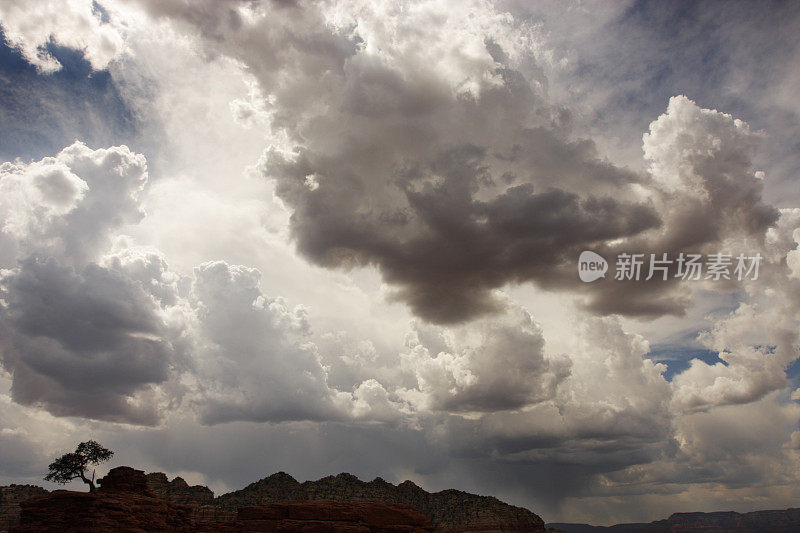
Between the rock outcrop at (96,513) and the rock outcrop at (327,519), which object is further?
the rock outcrop at (327,519)

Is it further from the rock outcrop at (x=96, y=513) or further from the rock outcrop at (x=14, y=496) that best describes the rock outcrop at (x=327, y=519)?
the rock outcrop at (x=14, y=496)

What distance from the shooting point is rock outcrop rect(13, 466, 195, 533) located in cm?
8038

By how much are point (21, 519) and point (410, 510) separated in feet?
215

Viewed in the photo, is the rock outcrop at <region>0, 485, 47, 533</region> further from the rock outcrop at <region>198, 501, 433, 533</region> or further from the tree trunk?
the rock outcrop at <region>198, 501, 433, 533</region>

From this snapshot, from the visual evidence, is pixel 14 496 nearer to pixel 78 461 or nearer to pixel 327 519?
pixel 78 461

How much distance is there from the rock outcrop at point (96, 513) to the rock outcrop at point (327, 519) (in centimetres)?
970

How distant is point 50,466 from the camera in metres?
116

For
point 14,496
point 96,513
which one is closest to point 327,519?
point 96,513

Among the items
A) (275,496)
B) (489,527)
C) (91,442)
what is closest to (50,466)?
(91,442)

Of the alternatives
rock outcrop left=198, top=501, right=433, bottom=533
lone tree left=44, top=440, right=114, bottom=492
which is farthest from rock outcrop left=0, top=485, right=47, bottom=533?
rock outcrop left=198, top=501, right=433, bottom=533

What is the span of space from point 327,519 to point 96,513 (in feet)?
125

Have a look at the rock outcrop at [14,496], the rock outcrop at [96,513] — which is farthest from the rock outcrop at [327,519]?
the rock outcrop at [14,496]

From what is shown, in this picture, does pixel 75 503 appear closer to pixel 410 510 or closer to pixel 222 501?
pixel 410 510

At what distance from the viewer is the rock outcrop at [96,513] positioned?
80375 millimetres
